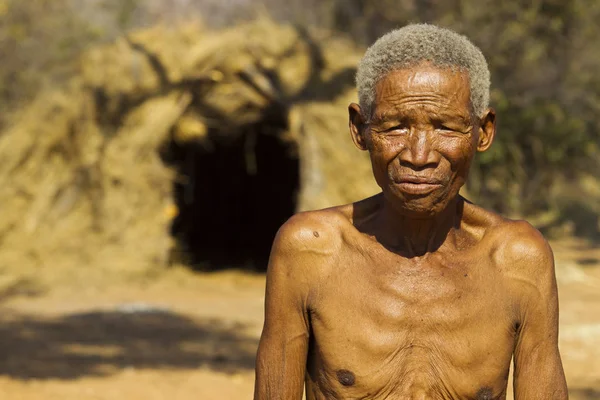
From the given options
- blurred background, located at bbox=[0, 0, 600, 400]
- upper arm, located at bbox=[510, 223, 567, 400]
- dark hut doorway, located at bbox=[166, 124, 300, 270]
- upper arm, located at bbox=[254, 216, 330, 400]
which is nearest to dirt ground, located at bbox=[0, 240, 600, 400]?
blurred background, located at bbox=[0, 0, 600, 400]

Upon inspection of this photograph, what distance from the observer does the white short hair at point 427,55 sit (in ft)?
7.67

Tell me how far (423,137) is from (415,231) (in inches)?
10.7

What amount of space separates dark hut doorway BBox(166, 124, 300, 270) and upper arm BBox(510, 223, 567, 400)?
1187cm

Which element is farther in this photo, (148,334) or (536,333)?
(148,334)

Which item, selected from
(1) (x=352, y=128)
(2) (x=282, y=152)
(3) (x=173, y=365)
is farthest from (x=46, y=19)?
(1) (x=352, y=128)

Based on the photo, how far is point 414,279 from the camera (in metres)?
2.49

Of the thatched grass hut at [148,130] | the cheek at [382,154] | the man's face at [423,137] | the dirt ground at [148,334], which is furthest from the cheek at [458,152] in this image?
the thatched grass hut at [148,130]

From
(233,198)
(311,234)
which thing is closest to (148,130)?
(233,198)

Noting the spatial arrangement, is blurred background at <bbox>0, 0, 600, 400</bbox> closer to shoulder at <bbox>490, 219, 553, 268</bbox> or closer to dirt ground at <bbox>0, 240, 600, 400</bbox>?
dirt ground at <bbox>0, 240, 600, 400</bbox>

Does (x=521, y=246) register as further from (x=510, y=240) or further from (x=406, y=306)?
(x=406, y=306)

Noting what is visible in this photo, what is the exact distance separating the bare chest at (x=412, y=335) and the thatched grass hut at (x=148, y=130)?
32.2 feet

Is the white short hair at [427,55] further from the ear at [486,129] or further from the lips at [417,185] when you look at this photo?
the lips at [417,185]

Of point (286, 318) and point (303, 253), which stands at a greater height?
point (303, 253)

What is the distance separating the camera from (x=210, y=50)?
42.3 feet
